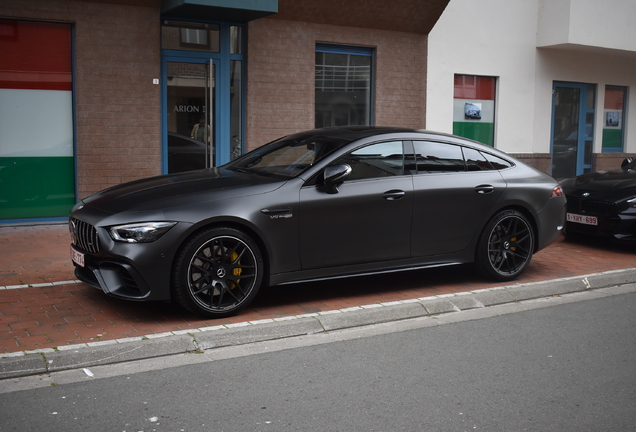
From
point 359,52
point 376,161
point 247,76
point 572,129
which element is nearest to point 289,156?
point 376,161

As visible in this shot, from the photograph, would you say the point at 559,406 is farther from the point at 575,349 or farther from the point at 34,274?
the point at 34,274

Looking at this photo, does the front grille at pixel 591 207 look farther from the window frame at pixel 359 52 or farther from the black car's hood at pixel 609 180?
the window frame at pixel 359 52

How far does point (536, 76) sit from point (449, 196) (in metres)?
10.4

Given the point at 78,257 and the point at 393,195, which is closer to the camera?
the point at 78,257

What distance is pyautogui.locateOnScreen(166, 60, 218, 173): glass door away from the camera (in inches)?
458

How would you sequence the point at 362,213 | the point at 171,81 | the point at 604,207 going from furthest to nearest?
the point at 171,81 < the point at 604,207 < the point at 362,213

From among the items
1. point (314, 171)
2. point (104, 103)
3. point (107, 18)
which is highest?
point (107, 18)

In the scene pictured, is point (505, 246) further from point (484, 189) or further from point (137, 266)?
point (137, 266)

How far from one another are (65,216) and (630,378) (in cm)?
878

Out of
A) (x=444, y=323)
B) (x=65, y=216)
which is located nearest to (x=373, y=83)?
(x=65, y=216)

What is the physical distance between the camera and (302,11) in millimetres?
12297

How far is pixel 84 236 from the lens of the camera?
5.86 m

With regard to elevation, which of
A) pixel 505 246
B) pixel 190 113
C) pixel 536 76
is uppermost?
pixel 536 76

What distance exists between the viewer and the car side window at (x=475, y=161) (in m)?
7.21
